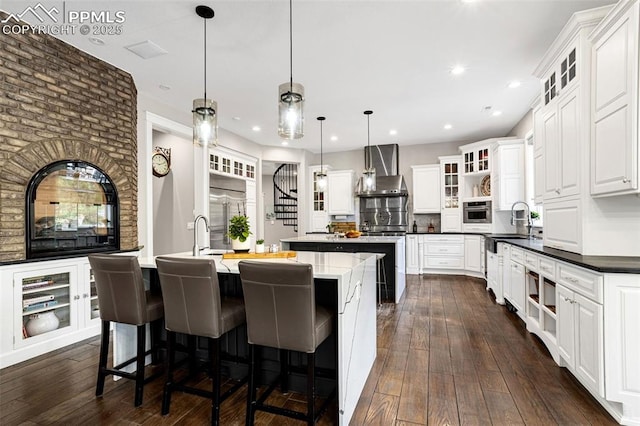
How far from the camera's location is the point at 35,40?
2898mm

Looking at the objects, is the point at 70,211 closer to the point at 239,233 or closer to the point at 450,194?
the point at 239,233

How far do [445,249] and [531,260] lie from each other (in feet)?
11.5

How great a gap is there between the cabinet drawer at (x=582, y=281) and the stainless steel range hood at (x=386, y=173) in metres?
4.68

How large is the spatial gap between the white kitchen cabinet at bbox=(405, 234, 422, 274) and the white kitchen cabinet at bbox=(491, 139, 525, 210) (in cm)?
180

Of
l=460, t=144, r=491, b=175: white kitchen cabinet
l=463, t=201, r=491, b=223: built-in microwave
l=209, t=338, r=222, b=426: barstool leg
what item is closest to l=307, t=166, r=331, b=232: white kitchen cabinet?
l=463, t=201, r=491, b=223: built-in microwave

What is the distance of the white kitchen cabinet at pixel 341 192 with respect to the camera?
7512 millimetres

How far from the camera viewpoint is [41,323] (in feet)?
9.55

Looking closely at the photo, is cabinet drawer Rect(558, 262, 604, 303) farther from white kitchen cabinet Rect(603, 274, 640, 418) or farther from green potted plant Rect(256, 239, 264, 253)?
green potted plant Rect(256, 239, 264, 253)

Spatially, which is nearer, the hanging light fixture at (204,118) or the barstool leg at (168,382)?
the barstool leg at (168,382)

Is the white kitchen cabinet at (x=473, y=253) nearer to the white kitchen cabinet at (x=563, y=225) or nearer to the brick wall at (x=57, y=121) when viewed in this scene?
the white kitchen cabinet at (x=563, y=225)

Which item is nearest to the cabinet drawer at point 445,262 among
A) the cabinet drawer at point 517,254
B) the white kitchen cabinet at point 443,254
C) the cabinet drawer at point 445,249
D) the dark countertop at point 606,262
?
the white kitchen cabinet at point 443,254

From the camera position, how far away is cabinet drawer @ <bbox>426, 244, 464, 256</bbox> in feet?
21.2

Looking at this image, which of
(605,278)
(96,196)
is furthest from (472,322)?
(96,196)

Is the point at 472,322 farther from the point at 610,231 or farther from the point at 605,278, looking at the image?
the point at 605,278
